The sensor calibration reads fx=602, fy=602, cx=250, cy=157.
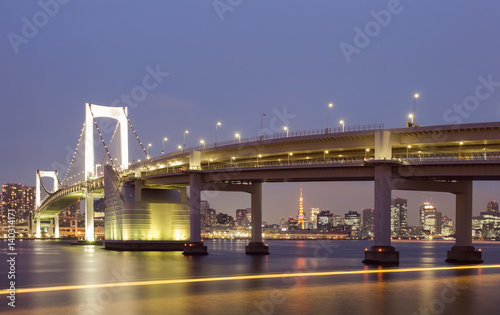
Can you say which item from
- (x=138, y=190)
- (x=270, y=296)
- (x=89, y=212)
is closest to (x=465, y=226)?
(x=270, y=296)

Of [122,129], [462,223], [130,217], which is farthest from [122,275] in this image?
[122,129]

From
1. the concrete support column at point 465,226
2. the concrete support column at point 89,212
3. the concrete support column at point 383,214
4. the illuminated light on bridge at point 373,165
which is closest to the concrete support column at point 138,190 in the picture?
the illuminated light on bridge at point 373,165

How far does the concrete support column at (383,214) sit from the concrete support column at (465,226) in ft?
45.0

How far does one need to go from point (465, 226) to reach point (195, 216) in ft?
114

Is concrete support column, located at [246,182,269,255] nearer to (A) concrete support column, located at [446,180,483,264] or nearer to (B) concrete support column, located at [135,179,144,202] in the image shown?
(B) concrete support column, located at [135,179,144,202]

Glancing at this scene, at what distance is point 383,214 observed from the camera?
59.4 metres

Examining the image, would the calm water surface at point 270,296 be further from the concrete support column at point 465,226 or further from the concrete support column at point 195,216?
the concrete support column at point 195,216

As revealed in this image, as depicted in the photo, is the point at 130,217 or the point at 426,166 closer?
the point at 426,166

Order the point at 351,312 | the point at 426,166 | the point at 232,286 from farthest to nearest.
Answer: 1. the point at 426,166
2. the point at 232,286
3. the point at 351,312

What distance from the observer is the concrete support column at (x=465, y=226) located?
69438mm

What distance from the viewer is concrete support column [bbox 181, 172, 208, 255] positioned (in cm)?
8112

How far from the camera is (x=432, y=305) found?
3172 cm

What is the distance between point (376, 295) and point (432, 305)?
14.2 ft

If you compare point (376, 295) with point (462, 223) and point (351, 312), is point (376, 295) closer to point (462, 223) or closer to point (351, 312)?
point (351, 312)
